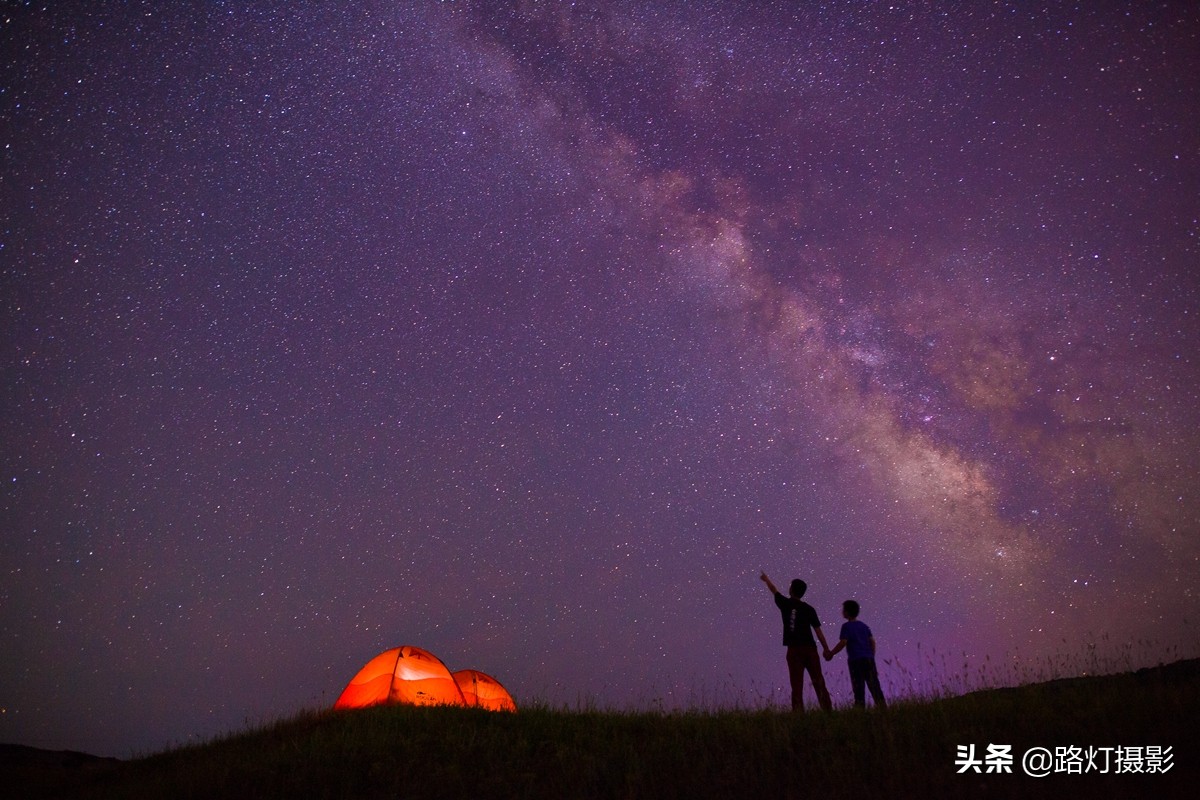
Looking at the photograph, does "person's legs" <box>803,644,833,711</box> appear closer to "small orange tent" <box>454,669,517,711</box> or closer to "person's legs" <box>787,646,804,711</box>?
"person's legs" <box>787,646,804,711</box>

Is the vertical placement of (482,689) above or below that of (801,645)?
below

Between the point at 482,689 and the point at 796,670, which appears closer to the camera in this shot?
the point at 796,670

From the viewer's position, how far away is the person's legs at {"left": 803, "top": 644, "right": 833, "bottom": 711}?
9227mm

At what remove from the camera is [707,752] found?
6816 mm

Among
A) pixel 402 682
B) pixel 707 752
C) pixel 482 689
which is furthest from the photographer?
pixel 482 689

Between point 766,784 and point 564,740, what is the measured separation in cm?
300

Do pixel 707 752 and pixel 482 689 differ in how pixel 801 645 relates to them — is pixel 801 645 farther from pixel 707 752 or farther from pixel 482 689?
pixel 482 689

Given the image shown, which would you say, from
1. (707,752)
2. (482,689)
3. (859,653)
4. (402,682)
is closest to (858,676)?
(859,653)

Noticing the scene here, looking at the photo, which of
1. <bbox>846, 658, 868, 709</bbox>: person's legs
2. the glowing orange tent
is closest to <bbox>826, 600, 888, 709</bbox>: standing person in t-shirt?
<bbox>846, 658, 868, 709</bbox>: person's legs

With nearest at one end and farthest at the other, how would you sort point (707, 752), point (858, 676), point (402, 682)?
point (707, 752) → point (858, 676) → point (402, 682)

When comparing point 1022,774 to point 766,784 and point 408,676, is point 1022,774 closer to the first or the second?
point 766,784

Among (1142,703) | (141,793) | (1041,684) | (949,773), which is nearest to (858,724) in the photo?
(949,773)

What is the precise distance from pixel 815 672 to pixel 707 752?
3.31 meters

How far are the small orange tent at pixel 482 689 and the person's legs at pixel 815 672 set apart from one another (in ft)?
23.5
